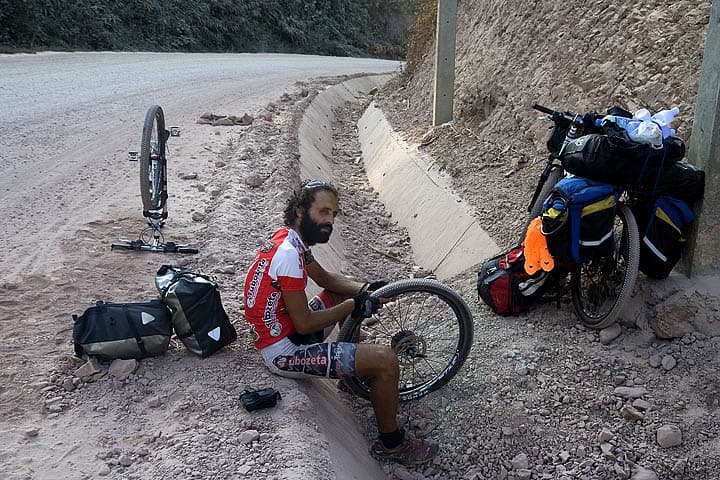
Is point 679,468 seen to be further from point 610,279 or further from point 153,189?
point 153,189

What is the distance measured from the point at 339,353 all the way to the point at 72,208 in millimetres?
4251

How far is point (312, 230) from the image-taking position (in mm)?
4348

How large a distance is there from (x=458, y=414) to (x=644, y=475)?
121cm

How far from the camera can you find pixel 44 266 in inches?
227

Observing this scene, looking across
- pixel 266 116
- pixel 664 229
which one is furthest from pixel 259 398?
pixel 266 116

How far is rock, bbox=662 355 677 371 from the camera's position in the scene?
469cm

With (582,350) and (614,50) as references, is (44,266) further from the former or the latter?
(614,50)

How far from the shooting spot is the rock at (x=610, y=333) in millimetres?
4977

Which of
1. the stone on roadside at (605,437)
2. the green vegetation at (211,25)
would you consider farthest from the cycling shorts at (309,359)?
the green vegetation at (211,25)

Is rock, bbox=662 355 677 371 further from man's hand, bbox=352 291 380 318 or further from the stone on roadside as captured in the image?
man's hand, bbox=352 291 380 318

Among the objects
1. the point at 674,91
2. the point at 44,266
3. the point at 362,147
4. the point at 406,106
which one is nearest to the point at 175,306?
the point at 44,266

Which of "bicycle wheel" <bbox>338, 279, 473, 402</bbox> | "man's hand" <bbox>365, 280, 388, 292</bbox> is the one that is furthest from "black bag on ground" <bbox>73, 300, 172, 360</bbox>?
"man's hand" <bbox>365, 280, 388, 292</bbox>

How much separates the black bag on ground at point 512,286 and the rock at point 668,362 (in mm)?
1007

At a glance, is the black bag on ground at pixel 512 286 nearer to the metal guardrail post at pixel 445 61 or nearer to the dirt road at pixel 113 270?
the dirt road at pixel 113 270
